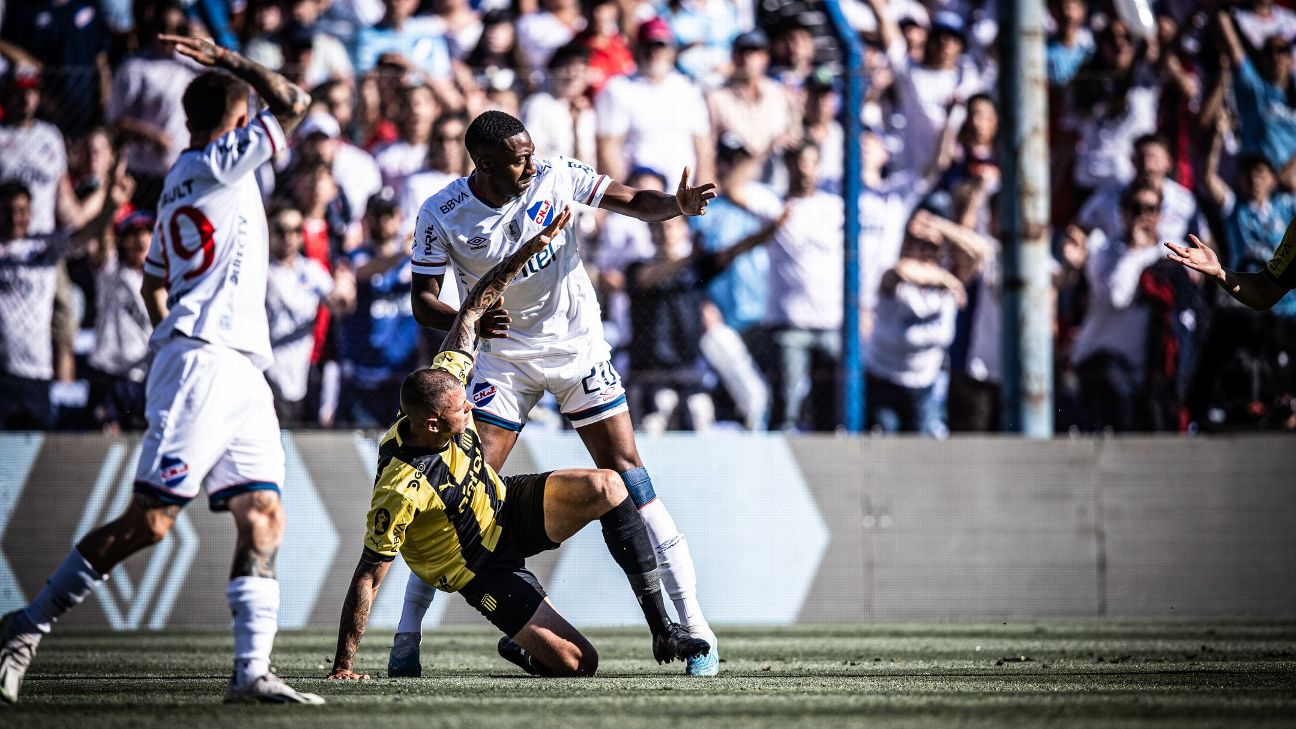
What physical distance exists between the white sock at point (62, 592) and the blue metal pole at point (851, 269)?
6918mm

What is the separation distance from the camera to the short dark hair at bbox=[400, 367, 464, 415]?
246 inches

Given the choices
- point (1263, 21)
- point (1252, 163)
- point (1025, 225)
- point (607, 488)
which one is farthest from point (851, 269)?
point (1263, 21)

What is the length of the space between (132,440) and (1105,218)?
7.73 meters

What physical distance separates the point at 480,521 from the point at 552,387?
3.04ft

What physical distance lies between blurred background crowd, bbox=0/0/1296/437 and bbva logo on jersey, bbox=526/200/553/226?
3.94 m

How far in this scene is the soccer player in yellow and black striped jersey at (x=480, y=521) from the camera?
6289 millimetres

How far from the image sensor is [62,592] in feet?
17.5

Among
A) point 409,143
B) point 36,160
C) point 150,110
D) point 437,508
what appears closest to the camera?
point 437,508

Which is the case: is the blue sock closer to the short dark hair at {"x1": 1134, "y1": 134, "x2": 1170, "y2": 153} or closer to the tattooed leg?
the tattooed leg

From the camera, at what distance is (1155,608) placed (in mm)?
11305

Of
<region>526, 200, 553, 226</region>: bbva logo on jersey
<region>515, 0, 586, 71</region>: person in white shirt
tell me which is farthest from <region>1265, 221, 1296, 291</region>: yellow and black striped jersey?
<region>515, 0, 586, 71</region>: person in white shirt

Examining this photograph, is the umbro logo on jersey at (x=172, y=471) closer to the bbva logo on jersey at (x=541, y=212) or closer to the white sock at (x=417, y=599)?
the white sock at (x=417, y=599)

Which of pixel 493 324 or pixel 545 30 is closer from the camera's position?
pixel 493 324

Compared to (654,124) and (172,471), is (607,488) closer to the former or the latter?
(172,471)
